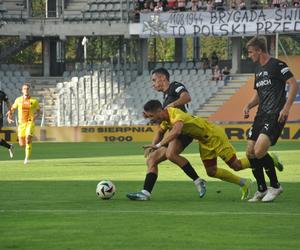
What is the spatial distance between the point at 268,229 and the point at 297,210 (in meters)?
2.12

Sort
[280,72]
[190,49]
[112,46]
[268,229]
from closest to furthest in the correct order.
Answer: [268,229]
[280,72]
[112,46]
[190,49]

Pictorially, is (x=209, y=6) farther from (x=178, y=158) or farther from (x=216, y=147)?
(x=216, y=147)

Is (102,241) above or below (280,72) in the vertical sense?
below

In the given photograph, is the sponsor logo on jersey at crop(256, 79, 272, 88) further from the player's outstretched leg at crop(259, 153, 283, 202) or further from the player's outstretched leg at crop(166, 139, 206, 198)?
the player's outstretched leg at crop(166, 139, 206, 198)

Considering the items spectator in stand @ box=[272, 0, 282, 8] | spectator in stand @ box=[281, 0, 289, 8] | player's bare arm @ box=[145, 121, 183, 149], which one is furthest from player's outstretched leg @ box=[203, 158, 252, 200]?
spectator in stand @ box=[272, 0, 282, 8]

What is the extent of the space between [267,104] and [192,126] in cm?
109

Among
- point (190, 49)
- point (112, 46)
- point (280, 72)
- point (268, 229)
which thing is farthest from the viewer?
point (190, 49)

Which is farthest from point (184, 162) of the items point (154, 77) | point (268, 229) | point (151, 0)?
point (151, 0)

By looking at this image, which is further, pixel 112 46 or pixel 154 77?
pixel 112 46

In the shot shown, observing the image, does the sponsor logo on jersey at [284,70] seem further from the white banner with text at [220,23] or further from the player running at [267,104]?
the white banner with text at [220,23]

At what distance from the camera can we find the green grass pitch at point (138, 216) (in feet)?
33.7

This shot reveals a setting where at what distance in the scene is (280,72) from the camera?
14.5 m

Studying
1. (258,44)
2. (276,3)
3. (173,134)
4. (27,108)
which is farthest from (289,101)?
(276,3)

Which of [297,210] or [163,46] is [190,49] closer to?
[163,46]
